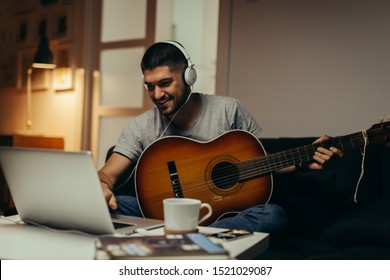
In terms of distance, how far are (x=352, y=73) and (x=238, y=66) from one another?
72 centimetres

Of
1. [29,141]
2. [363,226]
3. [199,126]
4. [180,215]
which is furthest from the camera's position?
[29,141]

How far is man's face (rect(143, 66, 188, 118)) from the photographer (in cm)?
188

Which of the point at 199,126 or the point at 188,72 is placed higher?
the point at 188,72

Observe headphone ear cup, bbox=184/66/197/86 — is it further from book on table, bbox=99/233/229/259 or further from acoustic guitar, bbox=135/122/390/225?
book on table, bbox=99/233/229/259

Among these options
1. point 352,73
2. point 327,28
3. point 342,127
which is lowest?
point 342,127

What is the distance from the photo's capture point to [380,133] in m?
1.67

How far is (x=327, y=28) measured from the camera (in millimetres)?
2576

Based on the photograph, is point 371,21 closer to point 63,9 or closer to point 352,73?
point 352,73

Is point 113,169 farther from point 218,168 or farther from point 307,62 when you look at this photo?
point 307,62

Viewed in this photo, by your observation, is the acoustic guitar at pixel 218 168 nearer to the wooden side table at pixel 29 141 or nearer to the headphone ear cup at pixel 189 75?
the headphone ear cup at pixel 189 75

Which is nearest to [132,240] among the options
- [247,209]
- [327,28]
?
[247,209]

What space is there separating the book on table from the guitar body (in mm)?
731

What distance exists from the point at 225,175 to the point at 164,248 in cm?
86

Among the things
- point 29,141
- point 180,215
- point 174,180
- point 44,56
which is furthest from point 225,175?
point 44,56
